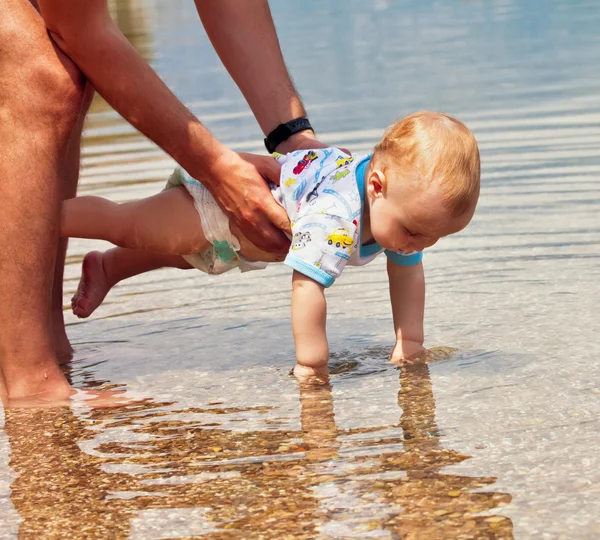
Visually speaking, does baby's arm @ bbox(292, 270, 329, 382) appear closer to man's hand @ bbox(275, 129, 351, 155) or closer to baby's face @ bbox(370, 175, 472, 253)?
baby's face @ bbox(370, 175, 472, 253)

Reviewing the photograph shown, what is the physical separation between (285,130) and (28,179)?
100 centimetres


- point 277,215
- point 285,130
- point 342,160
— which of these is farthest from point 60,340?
point 342,160

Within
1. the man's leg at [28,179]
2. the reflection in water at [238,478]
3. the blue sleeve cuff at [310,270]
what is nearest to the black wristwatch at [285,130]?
the blue sleeve cuff at [310,270]

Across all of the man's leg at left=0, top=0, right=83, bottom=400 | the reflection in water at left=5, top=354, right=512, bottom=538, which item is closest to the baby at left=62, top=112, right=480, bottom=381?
the reflection in water at left=5, top=354, right=512, bottom=538

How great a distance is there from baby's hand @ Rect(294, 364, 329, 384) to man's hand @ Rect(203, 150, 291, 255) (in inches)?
16.8

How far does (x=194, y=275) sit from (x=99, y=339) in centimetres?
95

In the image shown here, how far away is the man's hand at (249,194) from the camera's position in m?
3.66

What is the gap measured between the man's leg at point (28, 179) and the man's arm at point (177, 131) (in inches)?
3.5

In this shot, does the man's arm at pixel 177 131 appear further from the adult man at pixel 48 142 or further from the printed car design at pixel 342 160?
the printed car design at pixel 342 160

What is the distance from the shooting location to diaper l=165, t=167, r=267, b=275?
3.84 metres

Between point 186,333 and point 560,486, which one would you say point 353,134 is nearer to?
Answer: point 186,333

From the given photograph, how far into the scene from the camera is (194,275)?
5180 mm

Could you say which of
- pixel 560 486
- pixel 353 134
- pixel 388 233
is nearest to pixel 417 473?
pixel 560 486

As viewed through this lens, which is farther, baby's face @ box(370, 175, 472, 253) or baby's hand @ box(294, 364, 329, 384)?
baby's hand @ box(294, 364, 329, 384)
